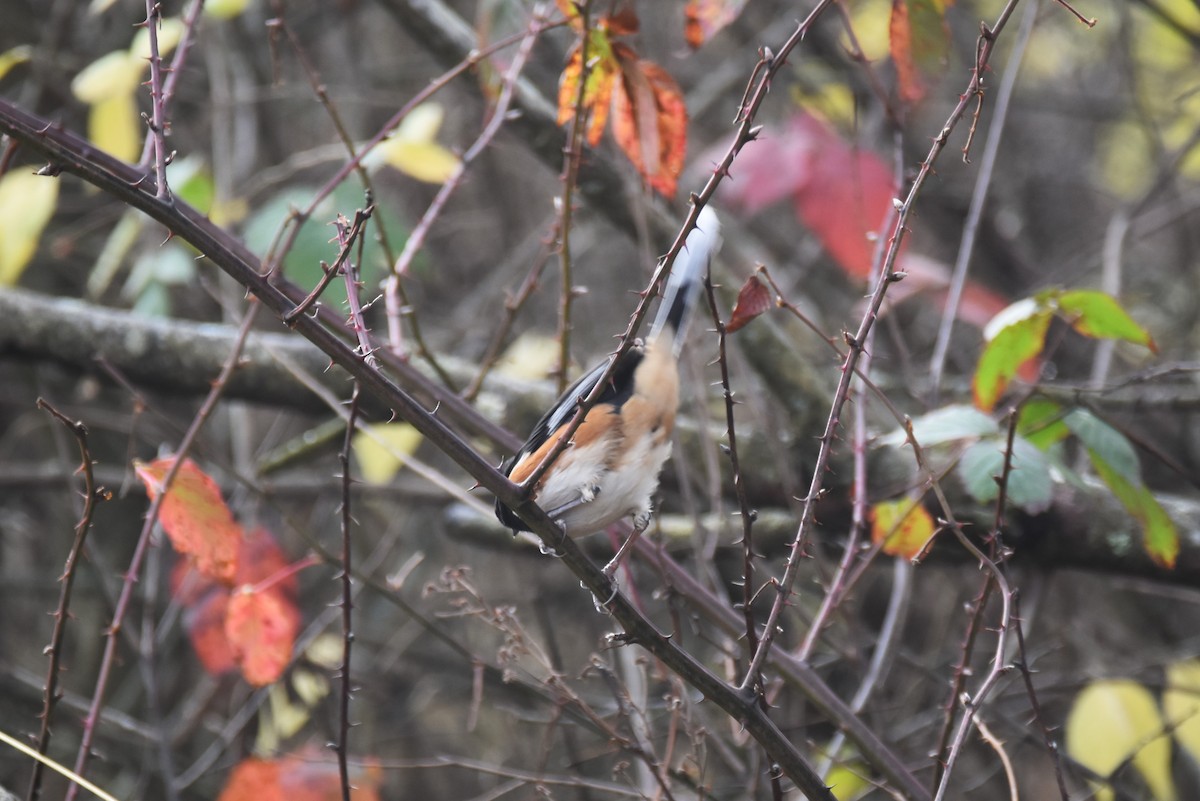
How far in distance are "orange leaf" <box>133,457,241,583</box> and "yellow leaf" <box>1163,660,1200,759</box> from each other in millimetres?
1897

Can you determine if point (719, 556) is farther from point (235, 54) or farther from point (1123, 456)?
point (235, 54)

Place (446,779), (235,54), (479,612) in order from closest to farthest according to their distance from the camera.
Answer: (479,612)
(235,54)
(446,779)

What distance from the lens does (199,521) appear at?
1760mm

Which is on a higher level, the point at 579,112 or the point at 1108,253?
the point at 1108,253

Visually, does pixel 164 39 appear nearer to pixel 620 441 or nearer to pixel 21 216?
pixel 21 216

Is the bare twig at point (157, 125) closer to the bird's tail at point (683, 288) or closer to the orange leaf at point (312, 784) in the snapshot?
the bird's tail at point (683, 288)

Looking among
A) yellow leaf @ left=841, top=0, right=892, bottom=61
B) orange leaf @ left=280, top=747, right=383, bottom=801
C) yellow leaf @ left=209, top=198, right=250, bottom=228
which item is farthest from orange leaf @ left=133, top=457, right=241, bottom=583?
yellow leaf @ left=841, top=0, right=892, bottom=61

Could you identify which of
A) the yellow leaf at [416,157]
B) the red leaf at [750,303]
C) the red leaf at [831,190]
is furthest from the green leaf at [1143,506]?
the yellow leaf at [416,157]

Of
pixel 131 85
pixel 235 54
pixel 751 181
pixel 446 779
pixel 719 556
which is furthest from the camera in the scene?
pixel 446 779

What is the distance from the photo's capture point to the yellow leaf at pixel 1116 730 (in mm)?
2367

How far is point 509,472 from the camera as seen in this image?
1.70 metres

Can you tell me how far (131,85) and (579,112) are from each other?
4.17ft

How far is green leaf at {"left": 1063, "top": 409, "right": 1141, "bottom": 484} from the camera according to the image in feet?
5.60

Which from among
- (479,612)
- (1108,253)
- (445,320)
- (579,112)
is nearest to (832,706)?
(479,612)
